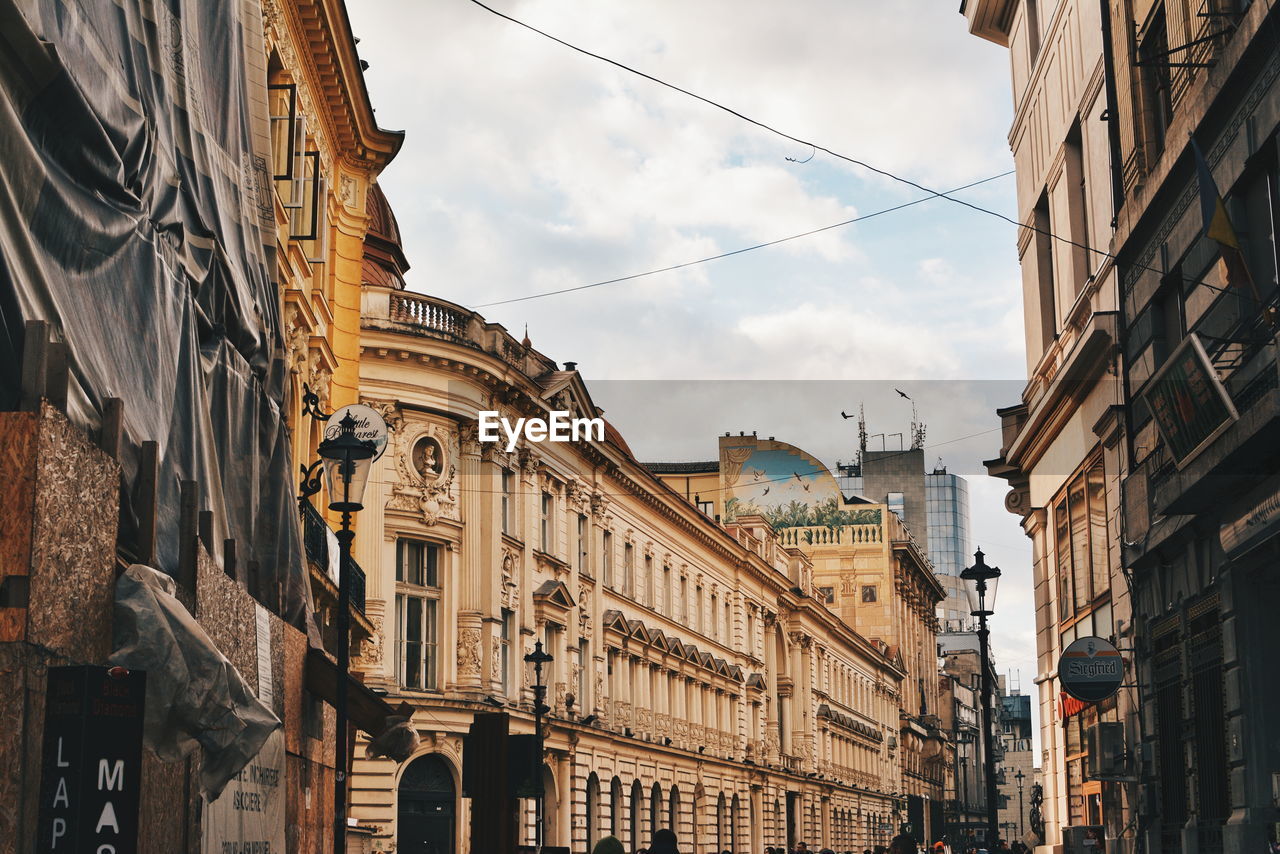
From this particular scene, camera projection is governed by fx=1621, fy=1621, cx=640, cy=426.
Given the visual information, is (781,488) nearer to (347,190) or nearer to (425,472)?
(425,472)

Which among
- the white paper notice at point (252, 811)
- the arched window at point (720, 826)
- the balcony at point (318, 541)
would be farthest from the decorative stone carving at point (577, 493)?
the white paper notice at point (252, 811)

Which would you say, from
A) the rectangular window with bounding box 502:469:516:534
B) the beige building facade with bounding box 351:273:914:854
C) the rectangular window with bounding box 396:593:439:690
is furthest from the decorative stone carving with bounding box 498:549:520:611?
the rectangular window with bounding box 396:593:439:690

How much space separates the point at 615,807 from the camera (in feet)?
163

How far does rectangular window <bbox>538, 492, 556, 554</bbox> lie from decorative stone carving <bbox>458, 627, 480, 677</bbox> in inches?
225

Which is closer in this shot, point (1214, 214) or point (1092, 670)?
point (1214, 214)

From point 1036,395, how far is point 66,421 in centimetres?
2221

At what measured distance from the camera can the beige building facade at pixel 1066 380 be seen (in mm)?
22672

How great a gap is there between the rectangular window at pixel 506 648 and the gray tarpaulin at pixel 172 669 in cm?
3177

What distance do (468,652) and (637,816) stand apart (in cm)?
1522

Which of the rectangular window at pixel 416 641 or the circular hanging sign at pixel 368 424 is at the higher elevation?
the circular hanging sign at pixel 368 424

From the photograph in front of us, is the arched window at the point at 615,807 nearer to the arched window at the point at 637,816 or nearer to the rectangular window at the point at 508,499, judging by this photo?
the arched window at the point at 637,816

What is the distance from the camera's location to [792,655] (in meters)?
75.2

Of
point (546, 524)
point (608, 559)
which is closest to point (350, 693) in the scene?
point (546, 524)

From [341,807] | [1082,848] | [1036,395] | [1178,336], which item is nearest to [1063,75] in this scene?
[1036,395]
